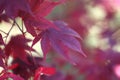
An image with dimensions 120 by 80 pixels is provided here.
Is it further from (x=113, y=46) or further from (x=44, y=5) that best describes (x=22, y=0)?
(x=113, y=46)

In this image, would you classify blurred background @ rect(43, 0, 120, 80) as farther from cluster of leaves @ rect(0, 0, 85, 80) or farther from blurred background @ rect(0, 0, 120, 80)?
cluster of leaves @ rect(0, 0, 85, 80)

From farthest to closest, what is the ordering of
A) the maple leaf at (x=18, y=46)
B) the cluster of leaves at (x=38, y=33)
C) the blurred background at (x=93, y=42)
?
the blurred background at (x=93, y=42), the maple leaf at (x=18, y=46), the cluster of leaves at (x=38, y=33)

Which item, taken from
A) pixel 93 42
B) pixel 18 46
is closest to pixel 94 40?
pixel 93 42

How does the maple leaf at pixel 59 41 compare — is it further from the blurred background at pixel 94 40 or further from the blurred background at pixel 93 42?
the blurred background at pixel 94 40

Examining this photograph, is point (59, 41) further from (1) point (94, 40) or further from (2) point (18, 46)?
(1) point (94, 40)

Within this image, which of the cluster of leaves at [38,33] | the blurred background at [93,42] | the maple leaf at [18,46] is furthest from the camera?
the blurred background at [93,42]

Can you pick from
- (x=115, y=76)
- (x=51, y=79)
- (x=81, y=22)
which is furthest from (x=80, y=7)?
(x=51, y=79)

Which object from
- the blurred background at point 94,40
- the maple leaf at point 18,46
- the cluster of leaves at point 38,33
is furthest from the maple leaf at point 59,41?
the blurred background at point 94,40

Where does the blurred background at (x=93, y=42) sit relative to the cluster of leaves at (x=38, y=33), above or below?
above

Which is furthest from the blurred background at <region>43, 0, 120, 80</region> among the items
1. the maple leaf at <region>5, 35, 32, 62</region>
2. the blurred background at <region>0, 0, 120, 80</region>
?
the maple leaf at <region>5, 35, 32, 62</region>

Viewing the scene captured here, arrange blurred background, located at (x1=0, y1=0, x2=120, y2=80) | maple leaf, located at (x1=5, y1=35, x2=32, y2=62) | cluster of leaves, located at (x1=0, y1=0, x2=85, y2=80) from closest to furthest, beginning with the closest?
cluster of leaves, located at (x1=0, y1=0, x2=85, y2=80) < maple leaf, located at (x1=5, y1=35, x2=32, y2=62) < blurred background, located at (x1=0, y1=0, x2=120, y2=80)

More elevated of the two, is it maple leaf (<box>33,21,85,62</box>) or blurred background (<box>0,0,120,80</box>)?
blurred background (<box>0,0,120,80</box>)
